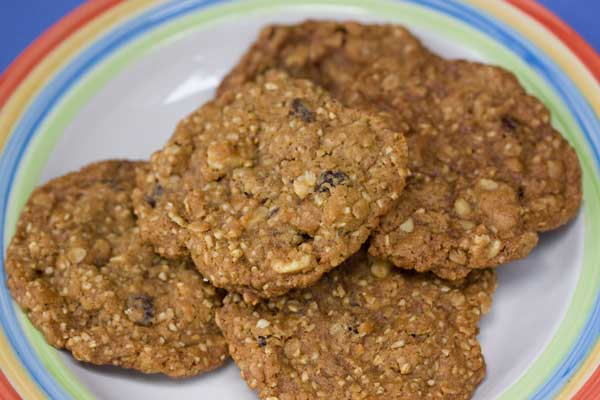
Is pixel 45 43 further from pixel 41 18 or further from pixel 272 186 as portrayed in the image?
pixel 272 186

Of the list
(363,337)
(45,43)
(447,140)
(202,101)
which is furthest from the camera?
(202,101)

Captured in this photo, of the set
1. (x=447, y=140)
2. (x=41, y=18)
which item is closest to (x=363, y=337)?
(x=447, y=140)

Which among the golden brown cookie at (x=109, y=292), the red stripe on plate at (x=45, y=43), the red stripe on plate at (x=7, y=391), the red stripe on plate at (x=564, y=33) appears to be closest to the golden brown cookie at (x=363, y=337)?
the golden brown cookie at (x=109, y=292)

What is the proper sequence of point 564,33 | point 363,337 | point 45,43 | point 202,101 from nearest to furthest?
point 363,337 < point 564,33 < point 45,43 < point 202,101

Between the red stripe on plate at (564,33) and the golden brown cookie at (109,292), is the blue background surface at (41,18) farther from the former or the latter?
the golden brown cookie at (109,292)

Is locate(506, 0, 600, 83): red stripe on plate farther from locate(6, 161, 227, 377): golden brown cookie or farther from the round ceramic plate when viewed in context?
locate(6, 161, 227, 377): golden brown cookie

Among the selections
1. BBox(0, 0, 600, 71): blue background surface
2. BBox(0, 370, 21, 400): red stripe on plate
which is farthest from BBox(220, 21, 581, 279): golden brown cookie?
BBox(0, 370, 21, 400): red stripe on plate

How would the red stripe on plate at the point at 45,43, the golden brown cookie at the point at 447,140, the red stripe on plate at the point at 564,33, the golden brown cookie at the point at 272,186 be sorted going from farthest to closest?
1. the red stripe on plate at the point at 45,43
2. the red stripe on plate at the point at 564,33
3. the golden brown cookie at the point at 447,140
4. the golden brown cookie at the point at 272,186
